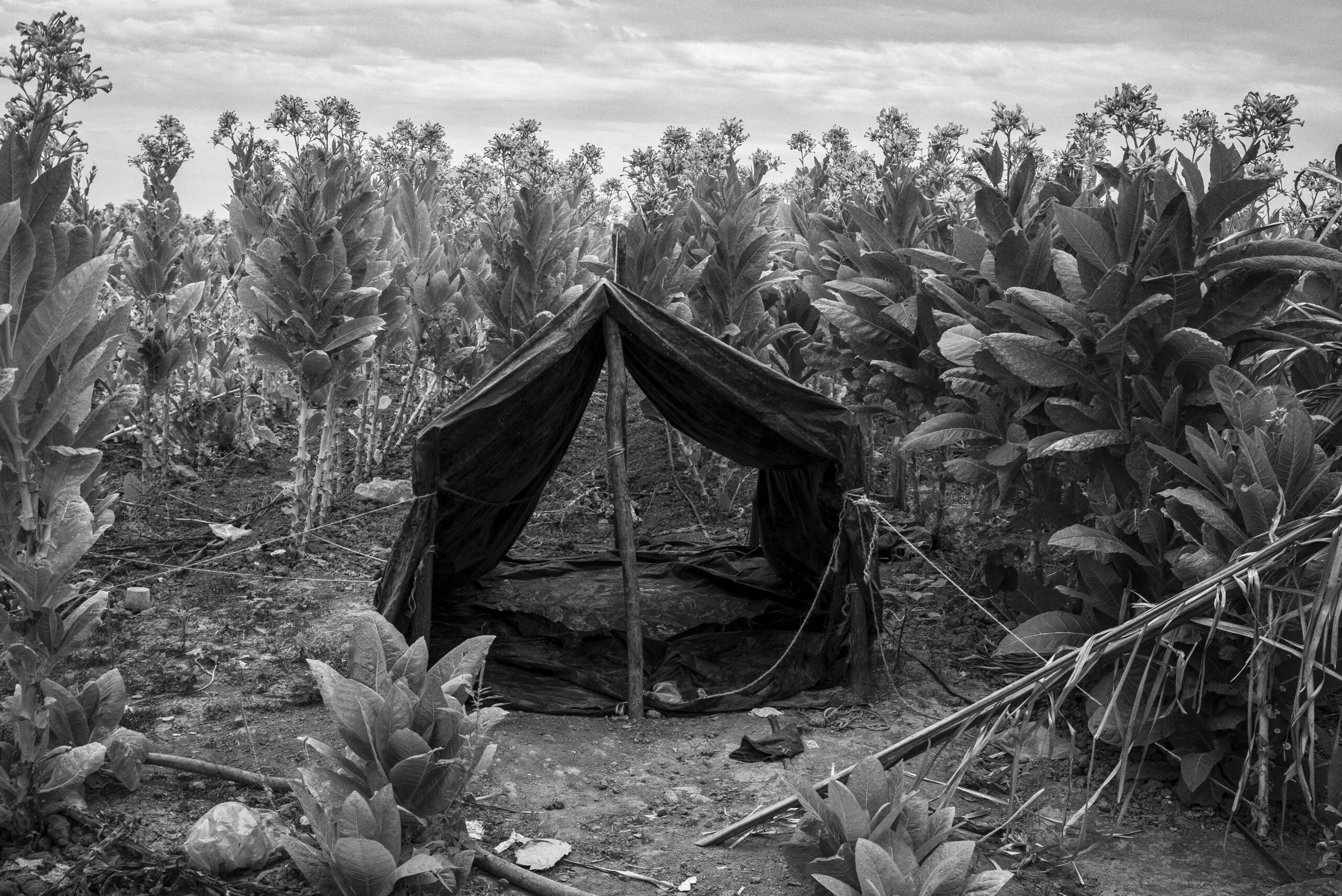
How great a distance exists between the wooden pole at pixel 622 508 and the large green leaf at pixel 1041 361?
5.26 feet

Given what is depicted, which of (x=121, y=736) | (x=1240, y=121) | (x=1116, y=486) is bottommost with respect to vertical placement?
(x=121, y=736)

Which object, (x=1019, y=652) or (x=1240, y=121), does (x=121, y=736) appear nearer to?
(x=1019, y=652)

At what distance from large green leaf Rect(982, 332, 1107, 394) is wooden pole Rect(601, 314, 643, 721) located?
160cm

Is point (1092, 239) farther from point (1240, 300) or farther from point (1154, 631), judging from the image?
point (1154, 631)

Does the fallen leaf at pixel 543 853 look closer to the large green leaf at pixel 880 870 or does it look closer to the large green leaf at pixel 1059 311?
the large green leaf at pixel 880 870

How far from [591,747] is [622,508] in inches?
42.0

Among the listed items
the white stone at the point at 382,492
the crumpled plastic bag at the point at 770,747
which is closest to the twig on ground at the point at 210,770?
the crumpled plastic bag at the point at 770,747

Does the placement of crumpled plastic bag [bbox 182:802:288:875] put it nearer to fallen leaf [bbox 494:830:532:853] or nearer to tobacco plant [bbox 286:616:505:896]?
tobacco plant [bbox 286:616:505:896]

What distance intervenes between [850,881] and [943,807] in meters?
0.37

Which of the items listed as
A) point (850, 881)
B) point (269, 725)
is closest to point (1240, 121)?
point (850, 881)

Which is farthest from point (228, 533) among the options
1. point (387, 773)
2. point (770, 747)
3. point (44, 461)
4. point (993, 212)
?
point (993, 212)

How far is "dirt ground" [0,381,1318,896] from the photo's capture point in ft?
12.3

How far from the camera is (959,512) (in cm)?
781

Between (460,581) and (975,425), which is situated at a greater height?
(975,425)
